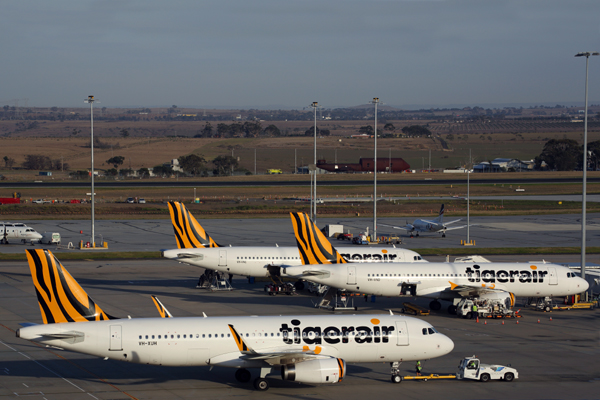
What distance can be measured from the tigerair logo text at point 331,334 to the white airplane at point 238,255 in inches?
957

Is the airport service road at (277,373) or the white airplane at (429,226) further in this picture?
the white airplane at (429,226)

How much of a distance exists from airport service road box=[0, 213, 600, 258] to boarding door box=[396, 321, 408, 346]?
4996cm

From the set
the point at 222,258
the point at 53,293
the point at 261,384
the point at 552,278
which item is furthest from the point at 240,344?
the point at 552,278

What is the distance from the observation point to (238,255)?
58188 millimetres

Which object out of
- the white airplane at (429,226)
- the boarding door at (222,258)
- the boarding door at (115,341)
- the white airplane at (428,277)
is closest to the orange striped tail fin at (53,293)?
the boarding door at (115,341)

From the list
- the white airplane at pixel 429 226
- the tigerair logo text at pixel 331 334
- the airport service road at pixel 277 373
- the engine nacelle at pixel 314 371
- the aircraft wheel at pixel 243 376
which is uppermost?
the white airplane at pixel 429 226

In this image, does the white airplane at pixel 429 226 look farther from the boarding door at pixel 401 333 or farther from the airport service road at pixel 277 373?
the boarding door at pixel 401 333

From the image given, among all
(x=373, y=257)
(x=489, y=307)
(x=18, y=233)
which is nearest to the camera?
→ (x=489, y=307)

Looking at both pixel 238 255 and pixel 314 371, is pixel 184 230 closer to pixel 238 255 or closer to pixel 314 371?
pixel 238 255

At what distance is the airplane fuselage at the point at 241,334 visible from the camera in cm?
3138

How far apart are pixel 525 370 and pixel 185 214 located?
109 ft

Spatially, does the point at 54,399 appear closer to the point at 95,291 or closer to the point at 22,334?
the point at 22,334

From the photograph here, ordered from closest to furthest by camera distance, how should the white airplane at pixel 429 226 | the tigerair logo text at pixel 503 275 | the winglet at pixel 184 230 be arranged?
the tigerair logo text at pixel 503 275 → the winglet at pixel 184 230 → the white airplane at pixel 429 226

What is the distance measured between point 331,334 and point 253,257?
25.7 meters
